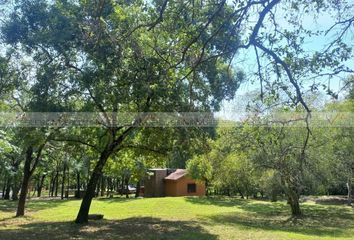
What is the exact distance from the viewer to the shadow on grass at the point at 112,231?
40.6 ft

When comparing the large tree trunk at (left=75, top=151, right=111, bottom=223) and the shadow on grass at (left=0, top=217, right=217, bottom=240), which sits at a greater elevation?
the large tree trunk at (left=75, top=151, right=111, bottom=223)

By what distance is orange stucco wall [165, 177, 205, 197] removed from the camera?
40.6 m

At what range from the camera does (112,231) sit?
44.9 feet

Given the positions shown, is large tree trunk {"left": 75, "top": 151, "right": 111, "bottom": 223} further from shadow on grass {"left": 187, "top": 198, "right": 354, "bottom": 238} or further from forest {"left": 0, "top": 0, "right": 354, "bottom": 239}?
shadow on grass {"left": 187, "top": 198, "right": 354, "bottom": 238}

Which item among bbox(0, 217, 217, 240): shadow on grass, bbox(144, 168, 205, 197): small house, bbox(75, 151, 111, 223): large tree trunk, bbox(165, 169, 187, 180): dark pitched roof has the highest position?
bbox(165, 169, 187, 180): dark pitched roof

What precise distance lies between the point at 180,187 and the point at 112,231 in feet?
89.8

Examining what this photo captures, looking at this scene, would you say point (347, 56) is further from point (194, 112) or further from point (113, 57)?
point (194, 112)

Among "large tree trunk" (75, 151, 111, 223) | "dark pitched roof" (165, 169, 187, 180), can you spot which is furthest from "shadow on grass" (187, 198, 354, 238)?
"dark pitched roof" (165, 169, 187, 180)

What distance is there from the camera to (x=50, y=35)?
11.6 metres

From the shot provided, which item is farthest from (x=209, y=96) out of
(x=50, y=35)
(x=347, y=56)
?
(x=347, y=56)

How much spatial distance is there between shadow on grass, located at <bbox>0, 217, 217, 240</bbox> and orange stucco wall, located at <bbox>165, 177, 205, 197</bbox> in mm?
24637

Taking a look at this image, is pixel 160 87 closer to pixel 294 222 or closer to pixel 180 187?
pixel 294 222

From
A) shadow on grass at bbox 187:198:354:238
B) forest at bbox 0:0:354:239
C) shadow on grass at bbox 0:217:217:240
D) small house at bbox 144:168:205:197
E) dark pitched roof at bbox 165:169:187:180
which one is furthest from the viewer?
small house at bbox 144:168:205:197

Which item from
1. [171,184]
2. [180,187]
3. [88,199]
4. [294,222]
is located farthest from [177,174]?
[88,199]
